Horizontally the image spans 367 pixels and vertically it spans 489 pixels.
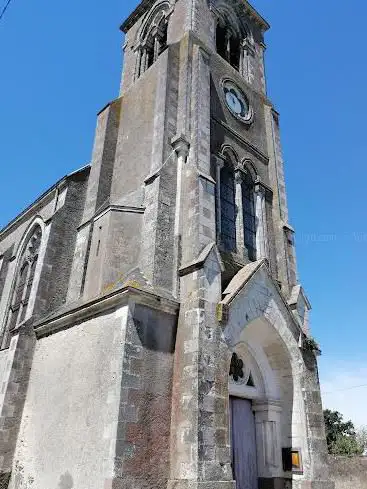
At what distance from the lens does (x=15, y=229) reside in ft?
60.4

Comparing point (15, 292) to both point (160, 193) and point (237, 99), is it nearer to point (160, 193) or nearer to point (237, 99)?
point (160, 193)

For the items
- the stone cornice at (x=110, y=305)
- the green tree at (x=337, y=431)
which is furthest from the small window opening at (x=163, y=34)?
the green tree at (x=337, y=431)

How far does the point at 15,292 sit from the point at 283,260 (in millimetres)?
9880

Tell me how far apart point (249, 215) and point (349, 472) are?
9541 mm

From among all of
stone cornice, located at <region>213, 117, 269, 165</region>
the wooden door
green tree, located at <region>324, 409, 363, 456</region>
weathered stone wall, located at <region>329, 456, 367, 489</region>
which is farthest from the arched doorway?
green tree, located at <region>324, 409, 363, 456</region>

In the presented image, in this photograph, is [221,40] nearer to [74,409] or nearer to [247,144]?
[247,144]

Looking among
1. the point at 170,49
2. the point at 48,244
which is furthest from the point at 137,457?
the point at 170,49

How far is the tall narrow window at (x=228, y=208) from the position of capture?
12562mm

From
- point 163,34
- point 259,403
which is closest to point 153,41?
point 163,34

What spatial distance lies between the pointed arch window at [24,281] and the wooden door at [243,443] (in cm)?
762

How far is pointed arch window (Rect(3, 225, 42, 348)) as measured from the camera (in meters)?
14.3

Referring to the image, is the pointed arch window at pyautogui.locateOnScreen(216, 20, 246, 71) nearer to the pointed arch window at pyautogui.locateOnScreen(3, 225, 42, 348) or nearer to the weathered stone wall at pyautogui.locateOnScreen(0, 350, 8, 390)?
the pointed arch window at pyautogui.locateOnScreen(3, 225, 42, 348)

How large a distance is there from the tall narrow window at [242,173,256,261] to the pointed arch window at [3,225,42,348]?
756cm

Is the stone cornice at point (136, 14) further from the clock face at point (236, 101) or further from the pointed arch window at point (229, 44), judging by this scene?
the clock face at point (236, 101)
